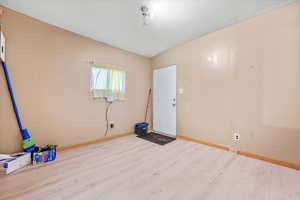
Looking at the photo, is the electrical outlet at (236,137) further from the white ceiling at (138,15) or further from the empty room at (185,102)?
the white ceiling at (138,15)

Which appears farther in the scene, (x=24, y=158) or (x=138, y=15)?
(x=138, y=15)

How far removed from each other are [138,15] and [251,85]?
2.13 m

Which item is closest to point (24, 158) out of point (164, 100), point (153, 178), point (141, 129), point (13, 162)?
point (13, 162)

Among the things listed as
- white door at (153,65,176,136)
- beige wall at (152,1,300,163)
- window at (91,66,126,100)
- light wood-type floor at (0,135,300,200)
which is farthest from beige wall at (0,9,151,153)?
beige wall at (152,1,300,163)

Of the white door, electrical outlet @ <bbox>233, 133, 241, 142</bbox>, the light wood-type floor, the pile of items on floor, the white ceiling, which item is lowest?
the light wood-type floor

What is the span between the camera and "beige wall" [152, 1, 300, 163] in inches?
64.6

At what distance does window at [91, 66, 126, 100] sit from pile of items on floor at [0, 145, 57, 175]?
1.21 meters

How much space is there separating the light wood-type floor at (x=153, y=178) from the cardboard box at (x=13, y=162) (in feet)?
0.31

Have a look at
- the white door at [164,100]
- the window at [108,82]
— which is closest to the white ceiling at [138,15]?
the window at [108,82]

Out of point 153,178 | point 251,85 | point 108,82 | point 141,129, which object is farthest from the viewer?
point 141,129

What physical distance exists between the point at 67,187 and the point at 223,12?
3.07 meters

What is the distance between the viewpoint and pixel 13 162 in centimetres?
151

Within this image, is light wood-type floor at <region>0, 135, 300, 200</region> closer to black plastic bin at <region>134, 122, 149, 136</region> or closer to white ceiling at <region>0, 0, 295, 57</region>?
black plastic bin at <region>134, 122, 149, 136</region>

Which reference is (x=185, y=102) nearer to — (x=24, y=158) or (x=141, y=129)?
(x=141, y=129)
